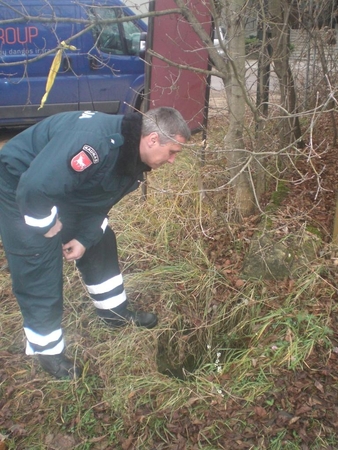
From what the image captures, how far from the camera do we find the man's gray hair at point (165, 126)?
2.75 meters

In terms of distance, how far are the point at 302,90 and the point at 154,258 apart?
8.88ft

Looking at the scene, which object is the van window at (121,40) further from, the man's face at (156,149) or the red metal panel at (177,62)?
the man's face at (156,149)

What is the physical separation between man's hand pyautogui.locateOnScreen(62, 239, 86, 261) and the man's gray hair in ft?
2.69

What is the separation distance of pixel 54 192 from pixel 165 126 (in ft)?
2.25

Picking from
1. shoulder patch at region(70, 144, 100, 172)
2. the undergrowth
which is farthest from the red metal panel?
shoulder patch at region(70, 144, 100, 172)

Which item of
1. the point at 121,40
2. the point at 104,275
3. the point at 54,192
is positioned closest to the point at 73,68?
the point at 121,40

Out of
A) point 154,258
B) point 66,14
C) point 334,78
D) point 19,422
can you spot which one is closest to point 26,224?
point 19,422

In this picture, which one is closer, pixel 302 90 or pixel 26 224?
pixel 26 224

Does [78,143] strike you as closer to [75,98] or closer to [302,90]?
[302,90]

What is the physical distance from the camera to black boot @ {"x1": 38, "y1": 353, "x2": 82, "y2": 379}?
10.5 ft

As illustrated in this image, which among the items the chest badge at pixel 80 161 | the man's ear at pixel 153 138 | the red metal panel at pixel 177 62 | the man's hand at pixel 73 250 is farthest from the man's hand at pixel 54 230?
the red metal panel at pixel 177 62

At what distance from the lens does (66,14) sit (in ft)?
23.5

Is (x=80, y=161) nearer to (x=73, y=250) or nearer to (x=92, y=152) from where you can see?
(x=92, y=152)

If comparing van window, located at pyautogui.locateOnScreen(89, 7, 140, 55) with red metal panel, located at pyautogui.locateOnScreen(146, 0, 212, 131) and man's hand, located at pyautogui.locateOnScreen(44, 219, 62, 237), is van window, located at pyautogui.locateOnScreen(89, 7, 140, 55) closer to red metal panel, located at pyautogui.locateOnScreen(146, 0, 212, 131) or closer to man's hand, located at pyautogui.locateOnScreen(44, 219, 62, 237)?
red metal panel, located at pyautogui.locateOnScreen(146, 0, 212, 131)
